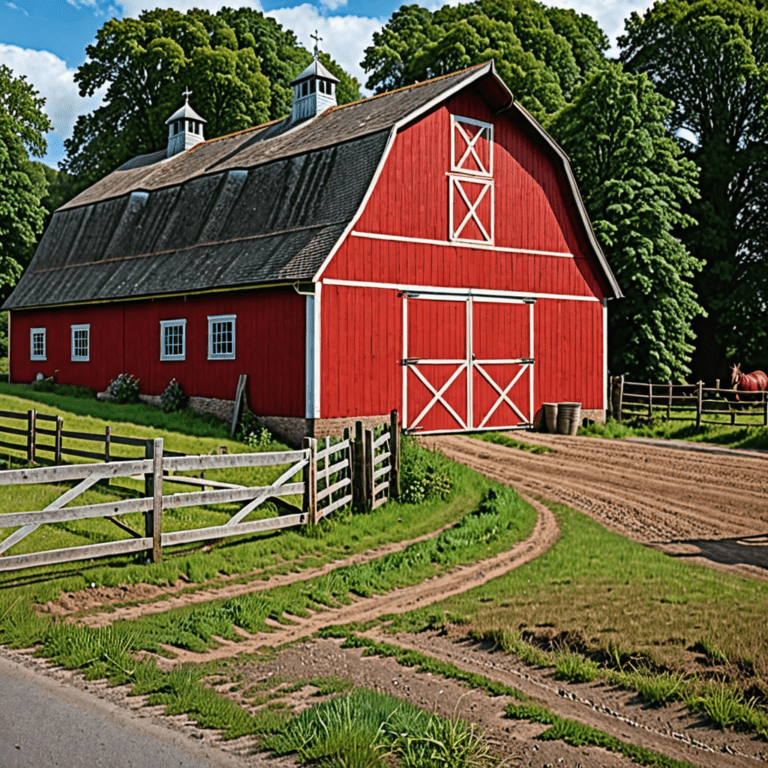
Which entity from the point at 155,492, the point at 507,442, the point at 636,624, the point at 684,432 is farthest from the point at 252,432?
the point at 636,624

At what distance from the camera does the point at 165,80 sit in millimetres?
43000

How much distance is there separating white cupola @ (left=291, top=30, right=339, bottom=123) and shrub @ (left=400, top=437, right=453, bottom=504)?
15.3 m

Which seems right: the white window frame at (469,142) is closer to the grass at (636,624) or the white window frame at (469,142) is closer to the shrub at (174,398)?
the shrub at (174,398)

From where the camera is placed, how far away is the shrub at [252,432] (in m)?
19.9

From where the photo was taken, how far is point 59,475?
30.3ft

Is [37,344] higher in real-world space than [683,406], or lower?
higher

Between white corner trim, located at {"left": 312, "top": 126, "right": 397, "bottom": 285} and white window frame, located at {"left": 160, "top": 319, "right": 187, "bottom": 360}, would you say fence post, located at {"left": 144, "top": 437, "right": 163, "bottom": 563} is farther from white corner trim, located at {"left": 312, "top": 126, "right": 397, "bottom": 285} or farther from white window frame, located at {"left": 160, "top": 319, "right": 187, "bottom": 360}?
white window frame, located at {"left": 160, "top": 319, "right": 187, "bottom": 360}

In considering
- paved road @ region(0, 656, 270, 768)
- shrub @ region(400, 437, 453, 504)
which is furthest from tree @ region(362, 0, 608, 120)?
paved road @ region(0, 656, 270, 768)

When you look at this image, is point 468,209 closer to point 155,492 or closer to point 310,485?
point 310,485

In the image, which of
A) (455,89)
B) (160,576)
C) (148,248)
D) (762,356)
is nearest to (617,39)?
(762,356)

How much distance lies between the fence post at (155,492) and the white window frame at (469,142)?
1433 centimetres

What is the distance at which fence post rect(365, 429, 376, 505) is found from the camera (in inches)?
537

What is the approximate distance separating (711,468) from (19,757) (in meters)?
15.5

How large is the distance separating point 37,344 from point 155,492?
22.4 meters
